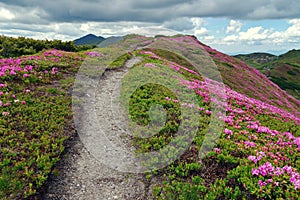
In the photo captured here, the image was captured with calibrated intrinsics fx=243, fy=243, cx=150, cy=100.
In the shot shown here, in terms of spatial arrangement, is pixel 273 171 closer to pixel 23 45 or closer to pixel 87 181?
pixel 87 181

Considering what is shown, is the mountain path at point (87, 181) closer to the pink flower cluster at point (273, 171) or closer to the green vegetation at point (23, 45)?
the pink flower cluster at point (273, 171)

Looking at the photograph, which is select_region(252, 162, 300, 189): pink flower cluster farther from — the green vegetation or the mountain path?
the green vegetation

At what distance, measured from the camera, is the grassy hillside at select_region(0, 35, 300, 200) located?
359 inches

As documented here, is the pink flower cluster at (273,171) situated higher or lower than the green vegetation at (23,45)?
lower

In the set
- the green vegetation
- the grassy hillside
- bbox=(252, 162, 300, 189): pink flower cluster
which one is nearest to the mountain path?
the grassy hillside

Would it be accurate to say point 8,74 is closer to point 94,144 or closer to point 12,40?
point 94,144

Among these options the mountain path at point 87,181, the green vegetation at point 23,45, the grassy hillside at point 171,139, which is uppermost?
the green vegetation at point 23,45

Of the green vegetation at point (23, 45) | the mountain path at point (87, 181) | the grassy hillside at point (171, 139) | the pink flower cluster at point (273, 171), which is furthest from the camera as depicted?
the green vegetation at point (23, 45)

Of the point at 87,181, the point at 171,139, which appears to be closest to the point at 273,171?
the point at 171,139

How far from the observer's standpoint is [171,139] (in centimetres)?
1240

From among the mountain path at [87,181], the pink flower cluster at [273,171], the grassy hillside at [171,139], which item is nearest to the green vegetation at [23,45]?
the grassy hillside at [171,139]

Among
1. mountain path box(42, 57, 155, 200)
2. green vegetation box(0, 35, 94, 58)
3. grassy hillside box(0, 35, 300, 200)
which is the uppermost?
green vegetation box(0, 35, 94, 58)

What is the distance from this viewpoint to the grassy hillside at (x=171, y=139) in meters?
9.11

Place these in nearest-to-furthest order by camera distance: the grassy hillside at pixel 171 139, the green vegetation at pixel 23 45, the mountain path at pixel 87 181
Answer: the grassy hillside at pixel 171 139 < the mountain path at pixel 87 181 < the green vegetation at pixel 23 45
